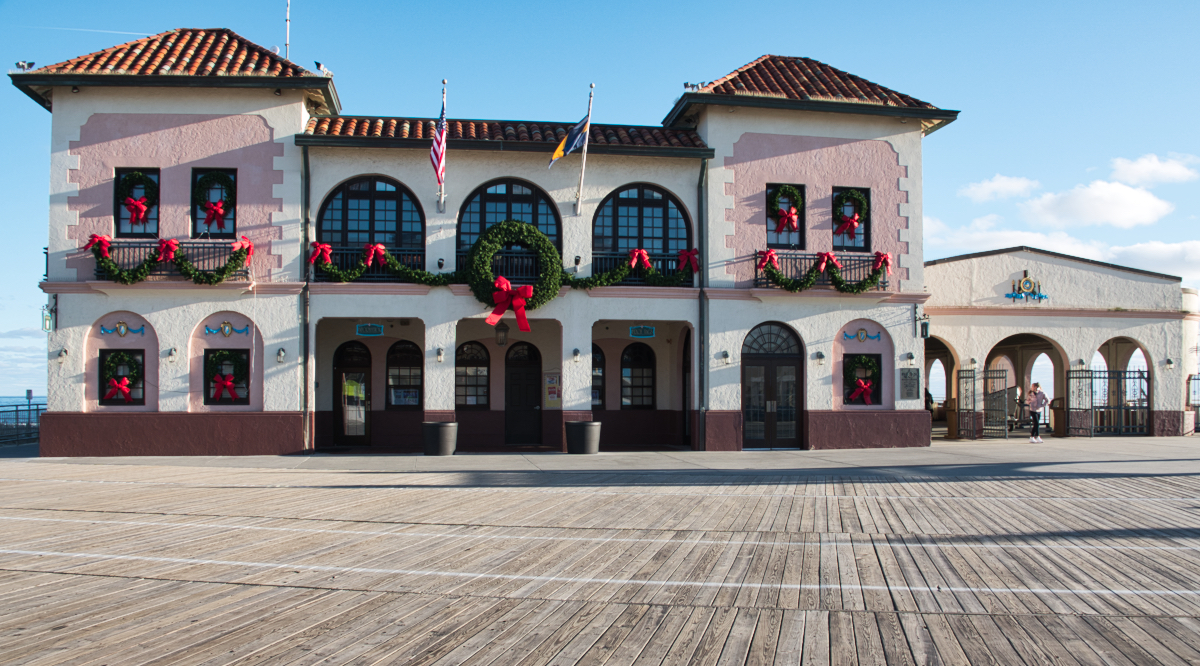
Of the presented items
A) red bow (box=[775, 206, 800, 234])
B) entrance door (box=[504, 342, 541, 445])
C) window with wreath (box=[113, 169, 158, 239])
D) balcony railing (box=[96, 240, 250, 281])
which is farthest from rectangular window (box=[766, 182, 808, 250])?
window with wreath (box=[113, 169, 158, 239])

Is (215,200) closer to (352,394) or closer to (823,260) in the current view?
(352,394)

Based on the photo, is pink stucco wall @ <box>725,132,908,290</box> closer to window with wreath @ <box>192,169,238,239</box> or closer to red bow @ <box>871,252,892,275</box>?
red bow @ <box>871,252,892,275</box>

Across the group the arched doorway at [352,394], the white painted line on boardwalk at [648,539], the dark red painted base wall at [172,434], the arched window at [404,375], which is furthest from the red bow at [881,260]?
the dark red painted base wall at [172,434]

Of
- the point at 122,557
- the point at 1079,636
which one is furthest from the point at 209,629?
the point at 1079,636

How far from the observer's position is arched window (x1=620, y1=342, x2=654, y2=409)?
22.3m

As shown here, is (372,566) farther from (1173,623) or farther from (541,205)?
(541,205)

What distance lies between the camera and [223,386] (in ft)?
60.0

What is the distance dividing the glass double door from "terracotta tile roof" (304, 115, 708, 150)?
218 inches

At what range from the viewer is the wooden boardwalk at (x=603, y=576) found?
4797mm

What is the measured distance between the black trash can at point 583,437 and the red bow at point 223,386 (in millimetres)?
7464

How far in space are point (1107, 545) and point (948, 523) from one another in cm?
155

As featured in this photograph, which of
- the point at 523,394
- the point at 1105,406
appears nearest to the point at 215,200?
the point at 523,394

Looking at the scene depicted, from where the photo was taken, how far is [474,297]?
61.5 feet

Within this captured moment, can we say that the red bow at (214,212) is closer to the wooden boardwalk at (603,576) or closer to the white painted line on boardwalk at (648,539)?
the wooden boardwalk at (603,576)
